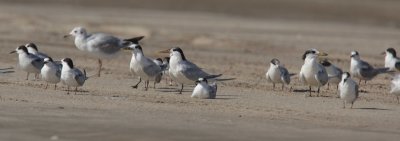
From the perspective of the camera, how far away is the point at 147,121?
11.9 m

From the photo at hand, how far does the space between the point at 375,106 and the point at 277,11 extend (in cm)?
3073

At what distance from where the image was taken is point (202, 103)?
46.0 feet

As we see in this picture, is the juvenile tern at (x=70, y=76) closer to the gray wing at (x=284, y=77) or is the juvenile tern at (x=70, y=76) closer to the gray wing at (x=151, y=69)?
the gray wing at (x=151, y=69)

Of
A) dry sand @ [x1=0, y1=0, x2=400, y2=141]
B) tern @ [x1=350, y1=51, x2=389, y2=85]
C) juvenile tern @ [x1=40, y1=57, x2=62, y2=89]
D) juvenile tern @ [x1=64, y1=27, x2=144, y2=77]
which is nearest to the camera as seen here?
dry sand @ [x1=0, y1=0, x2=400, y2=141]

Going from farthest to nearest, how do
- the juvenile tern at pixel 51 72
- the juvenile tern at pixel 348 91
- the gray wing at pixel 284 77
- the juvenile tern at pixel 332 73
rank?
the juvenile tern at pixel 332 73 → the gray wing at pixel 284 77 → the juvenile tern at pixel 51 72 → the juvenile tern at pixel 348 91

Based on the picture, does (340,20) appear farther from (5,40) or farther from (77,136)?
(77,136)

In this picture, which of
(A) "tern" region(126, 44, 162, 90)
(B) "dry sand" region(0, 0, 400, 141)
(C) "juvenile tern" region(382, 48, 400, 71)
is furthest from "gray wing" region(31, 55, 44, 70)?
(C) "juvenile tern" region(382, 48, 400, 71)

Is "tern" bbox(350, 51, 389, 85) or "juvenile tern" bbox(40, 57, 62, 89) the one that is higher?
"tern" bbox(350, 51, 389, 85)

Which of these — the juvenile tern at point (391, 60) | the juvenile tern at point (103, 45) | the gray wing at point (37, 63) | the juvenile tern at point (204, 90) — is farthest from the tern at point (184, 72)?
the juvenile tern at point (391, 60)

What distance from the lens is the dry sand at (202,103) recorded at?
11.3 metres

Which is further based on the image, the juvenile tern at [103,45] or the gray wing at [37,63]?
the juvenile tern at [103,45]

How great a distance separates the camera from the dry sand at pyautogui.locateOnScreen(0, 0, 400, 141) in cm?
1132

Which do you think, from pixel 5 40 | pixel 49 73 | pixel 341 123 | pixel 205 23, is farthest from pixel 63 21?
pixel 341 123

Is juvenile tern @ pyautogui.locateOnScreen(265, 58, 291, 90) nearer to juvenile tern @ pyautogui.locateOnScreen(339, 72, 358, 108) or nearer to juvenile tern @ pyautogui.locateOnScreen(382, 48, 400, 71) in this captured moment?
juvenile tern @ pyautogui.locateOnScreen(339, 72, 358, 108)
